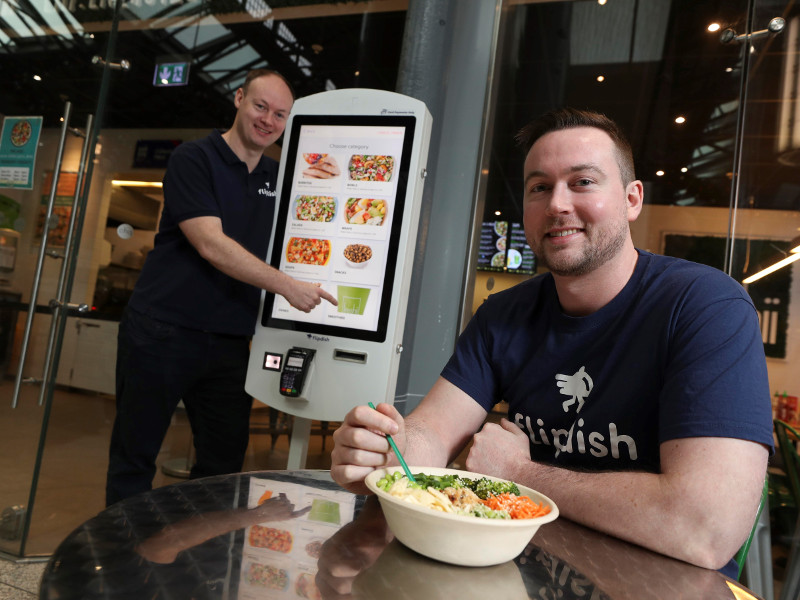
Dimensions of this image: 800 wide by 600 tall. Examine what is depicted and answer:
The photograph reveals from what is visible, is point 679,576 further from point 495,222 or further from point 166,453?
point 166,453

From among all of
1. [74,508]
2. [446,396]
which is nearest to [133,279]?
[74,508]

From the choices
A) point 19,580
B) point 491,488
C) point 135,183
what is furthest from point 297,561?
point 135,183

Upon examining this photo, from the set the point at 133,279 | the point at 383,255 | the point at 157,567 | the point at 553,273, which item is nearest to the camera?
→ the point at 157,567

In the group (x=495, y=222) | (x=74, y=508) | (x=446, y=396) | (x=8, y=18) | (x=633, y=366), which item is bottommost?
(x=74, y=508)

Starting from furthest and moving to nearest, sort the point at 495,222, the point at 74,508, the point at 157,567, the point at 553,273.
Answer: the point at 495,222 → the point at 74,508 → the point at 553,273 → the point at 157,567

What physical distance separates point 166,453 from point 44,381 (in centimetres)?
116

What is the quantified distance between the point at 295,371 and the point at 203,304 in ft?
1.35

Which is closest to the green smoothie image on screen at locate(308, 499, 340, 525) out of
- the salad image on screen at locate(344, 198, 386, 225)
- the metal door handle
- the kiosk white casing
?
the kiosk white casing

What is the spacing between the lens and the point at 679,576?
78cm

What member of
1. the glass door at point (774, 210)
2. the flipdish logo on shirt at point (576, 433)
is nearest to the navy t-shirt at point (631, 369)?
the flipdish logo on shirt at point (576, 433)

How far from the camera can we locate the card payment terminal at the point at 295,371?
223 cm

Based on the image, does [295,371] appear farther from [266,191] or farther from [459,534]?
[459,534]

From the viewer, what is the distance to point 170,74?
11.6ft

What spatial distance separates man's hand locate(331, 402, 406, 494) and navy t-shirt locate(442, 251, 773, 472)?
0.41 meters
